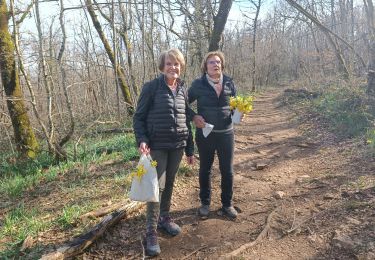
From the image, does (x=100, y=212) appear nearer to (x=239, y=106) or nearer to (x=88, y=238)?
(x=88, y=238)

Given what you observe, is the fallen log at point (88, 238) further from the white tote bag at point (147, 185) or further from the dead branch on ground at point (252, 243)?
the dead branch on ground at point (252, 243)

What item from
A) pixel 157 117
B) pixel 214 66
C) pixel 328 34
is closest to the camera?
pixel 157 117

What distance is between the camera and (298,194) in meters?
4.87

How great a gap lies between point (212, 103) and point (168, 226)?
1513mm

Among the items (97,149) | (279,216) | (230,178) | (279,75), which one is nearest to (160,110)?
(230,178)

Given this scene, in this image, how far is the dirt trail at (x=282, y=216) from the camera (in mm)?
3451

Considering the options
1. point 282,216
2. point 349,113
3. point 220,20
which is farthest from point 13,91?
point 349,113

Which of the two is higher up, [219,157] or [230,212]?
[219,157]

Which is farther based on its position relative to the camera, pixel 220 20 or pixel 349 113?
pixel 349 113

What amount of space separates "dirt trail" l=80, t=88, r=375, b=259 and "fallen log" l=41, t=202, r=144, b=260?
96mm

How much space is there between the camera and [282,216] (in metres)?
4.19

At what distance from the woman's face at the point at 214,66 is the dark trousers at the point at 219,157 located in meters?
0.69

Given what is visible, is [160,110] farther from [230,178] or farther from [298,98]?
[298,98]

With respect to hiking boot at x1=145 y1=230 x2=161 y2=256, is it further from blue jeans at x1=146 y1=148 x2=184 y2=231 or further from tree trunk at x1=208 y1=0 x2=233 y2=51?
tree trunk at x1=208 y1=0 x2=233 y2=51
